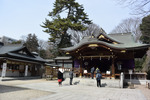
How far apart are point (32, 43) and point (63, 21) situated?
21.0 meters

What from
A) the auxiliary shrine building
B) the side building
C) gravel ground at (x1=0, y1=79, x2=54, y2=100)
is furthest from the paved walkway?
the side building

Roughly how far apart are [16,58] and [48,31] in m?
11.6

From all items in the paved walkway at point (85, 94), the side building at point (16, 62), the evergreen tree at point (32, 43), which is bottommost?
the paved walkway at point (85, 94)

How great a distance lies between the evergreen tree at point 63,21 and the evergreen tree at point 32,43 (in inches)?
655

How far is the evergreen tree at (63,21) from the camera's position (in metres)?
27.6

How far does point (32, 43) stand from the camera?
43844 millimetres

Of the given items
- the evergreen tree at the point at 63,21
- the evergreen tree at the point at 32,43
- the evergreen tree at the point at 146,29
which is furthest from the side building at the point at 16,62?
the evergreen tree at the point at 146,29

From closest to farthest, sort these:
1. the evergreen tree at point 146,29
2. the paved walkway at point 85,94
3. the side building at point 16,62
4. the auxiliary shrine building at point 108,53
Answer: the paved walkway at point 85,94, the auxiliary shrine building at point 108,53, the side building at point 16,62, the evergreen tree at point 146,29

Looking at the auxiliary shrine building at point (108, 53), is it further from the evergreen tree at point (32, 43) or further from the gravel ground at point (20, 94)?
the evergreen tree at point (32, 43)

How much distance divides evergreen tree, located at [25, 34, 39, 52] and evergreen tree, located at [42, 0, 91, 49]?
16635 millimetres

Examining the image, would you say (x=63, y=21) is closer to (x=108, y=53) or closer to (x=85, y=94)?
(x=108, y=53)

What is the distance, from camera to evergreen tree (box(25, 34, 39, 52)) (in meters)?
43.1

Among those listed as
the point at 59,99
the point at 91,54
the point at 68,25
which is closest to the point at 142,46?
the point at 91,54

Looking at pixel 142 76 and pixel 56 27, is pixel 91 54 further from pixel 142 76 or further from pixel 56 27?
pixel 56 27
